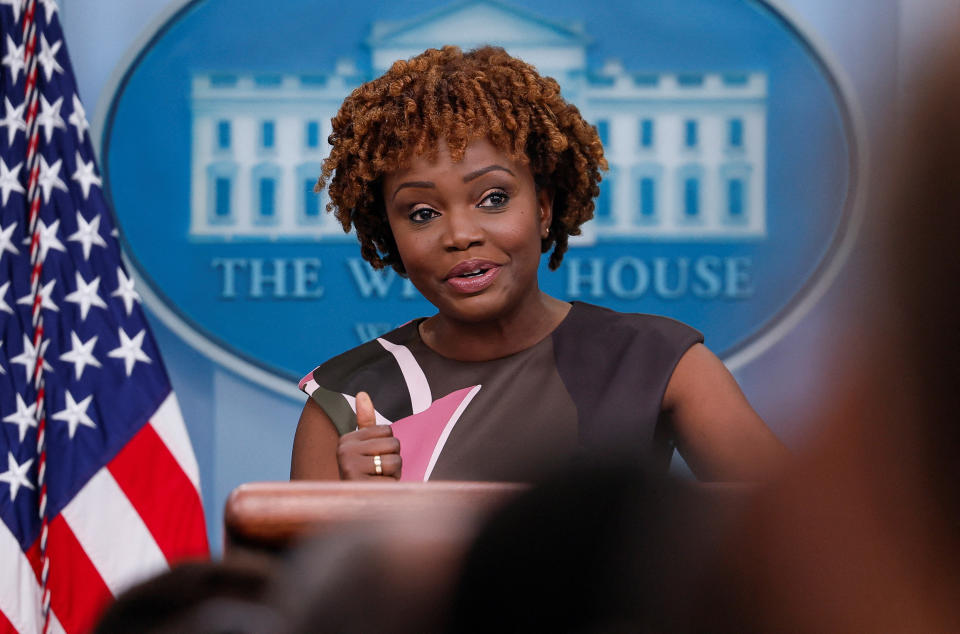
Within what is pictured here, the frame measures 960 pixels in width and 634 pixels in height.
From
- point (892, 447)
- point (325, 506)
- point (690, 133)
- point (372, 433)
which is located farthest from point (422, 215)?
point (690, 133)

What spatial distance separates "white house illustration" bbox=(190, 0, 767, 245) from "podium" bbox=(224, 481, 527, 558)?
6.19ft

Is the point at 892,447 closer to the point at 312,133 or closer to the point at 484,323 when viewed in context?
the point at 484,323

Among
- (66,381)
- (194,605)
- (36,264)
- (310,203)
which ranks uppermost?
(310,203)

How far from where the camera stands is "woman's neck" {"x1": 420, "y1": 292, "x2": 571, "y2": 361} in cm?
124

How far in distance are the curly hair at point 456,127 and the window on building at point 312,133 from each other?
924 millimetres

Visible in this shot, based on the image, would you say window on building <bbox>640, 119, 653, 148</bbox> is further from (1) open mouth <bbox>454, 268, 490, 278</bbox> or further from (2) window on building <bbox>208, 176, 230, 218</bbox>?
(1) open mouth <bbox>454, 268, 490, 278</bbox>

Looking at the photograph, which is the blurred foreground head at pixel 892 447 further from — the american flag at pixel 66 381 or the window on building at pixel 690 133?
the window on building at pixel 690 133

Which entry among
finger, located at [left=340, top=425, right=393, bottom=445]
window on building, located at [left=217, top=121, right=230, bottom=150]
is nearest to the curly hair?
finger, located at [left=340, top=425, right=393, bottom=445]

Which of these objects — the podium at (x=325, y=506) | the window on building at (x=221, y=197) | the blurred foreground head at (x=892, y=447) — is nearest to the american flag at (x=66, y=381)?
the window on building at (x=221, y=197)

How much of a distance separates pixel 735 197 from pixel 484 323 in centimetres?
112

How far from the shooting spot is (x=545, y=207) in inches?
51.9

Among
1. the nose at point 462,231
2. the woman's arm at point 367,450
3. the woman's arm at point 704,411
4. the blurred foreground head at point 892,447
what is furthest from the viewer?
the nose at point 462,231

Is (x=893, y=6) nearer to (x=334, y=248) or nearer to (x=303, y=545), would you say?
(x=334, y=248)

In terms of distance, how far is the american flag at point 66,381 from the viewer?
6.31ft
